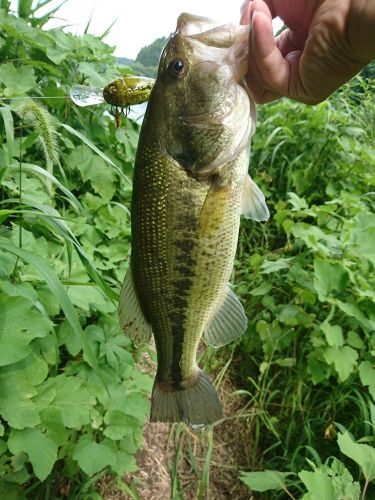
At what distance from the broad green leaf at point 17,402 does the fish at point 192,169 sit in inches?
16.3

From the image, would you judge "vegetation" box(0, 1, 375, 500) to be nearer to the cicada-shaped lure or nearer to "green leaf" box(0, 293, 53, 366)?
"green leaf" box(0, 293, 53, 366)

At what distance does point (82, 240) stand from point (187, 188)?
3.93 ft

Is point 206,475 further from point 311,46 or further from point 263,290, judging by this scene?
point 311,46

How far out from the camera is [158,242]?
144cm

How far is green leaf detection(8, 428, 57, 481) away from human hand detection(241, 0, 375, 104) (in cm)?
150

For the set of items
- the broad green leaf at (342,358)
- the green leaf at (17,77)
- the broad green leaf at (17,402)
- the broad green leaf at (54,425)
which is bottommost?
the broad green leaf at (342,358)

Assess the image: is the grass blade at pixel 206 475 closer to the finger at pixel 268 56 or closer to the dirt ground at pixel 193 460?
the dirt ground at pixel 193 460

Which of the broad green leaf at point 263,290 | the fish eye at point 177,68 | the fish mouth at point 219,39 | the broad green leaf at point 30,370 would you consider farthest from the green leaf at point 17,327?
the broad green leaf at point 263,290

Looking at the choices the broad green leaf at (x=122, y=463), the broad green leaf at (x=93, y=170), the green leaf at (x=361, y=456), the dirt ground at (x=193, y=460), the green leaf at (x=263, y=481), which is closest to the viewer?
the green leaf at (x=361, y=456)

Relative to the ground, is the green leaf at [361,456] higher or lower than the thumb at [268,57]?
lower

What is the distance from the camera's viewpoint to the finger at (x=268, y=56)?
1276mm

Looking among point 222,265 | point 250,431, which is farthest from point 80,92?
point 250,431

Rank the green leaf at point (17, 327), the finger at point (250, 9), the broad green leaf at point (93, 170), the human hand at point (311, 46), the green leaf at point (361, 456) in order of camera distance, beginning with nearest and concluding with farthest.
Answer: the human hand at point (311, 46) → the finger at point (250, 9) → the green leaf at point (17, 327) → the green leaf at point (361, 456) → the broad green leaf at point (93, 170)

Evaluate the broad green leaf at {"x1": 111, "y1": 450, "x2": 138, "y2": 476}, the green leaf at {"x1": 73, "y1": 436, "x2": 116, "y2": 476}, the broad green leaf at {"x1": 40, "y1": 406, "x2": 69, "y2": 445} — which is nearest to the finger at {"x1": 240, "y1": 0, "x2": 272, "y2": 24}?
the broad green leaf at {"x1": 40, "y1": 406, "x2": 69, "y2": 445}
